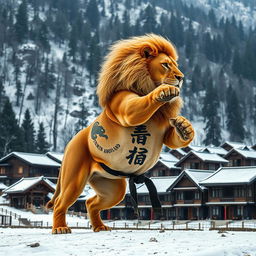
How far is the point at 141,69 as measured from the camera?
31.3 ft

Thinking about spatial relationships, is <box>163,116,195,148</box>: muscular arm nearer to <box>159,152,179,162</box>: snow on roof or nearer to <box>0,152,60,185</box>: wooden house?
<box>0,152,60,185</box>: wooden house

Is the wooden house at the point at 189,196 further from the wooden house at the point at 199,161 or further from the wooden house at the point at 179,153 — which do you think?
the wooden house at the point at 179,153

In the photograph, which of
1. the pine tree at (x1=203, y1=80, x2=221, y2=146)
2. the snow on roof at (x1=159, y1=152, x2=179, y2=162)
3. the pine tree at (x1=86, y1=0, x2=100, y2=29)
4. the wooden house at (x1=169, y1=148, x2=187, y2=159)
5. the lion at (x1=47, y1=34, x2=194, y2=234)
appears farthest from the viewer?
the pine tree at (x1=86, y1=0, x2=100, y2=29)

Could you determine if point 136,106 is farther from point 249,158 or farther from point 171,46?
point 249,158

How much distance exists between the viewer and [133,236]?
10891mm

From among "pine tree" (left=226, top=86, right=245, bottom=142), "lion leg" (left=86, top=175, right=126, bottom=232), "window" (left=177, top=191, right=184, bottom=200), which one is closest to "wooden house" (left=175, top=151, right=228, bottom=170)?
"window" (left=177, top=191, right=184, bottom=200)

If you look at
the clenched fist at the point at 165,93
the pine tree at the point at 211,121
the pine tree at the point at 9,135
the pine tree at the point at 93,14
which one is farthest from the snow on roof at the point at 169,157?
the pine tree at the point at 93,14

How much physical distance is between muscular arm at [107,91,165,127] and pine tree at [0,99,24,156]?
58.4m

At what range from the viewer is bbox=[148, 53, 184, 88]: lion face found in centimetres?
935

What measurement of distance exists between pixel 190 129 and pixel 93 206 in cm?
380

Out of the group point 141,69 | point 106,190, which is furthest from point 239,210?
point 141,69

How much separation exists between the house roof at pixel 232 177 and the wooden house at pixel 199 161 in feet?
32.4

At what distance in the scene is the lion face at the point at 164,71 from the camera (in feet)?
30.7

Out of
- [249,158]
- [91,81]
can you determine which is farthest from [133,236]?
[91,81]
